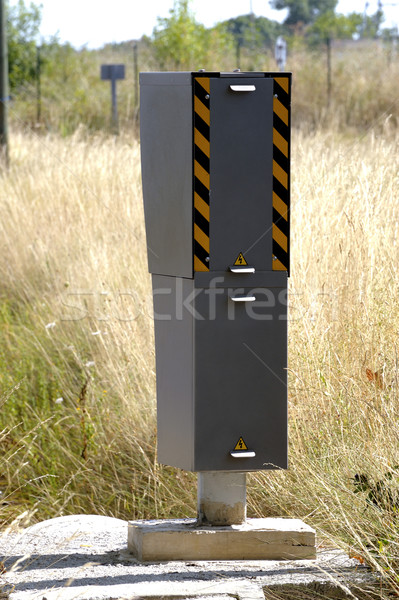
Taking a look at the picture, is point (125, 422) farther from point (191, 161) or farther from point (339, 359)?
point (191, 161)

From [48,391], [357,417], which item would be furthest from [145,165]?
[48,391]

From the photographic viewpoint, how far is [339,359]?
3.89 m

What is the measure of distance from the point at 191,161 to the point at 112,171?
5.94 metres

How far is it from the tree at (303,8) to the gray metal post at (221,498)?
80104mm

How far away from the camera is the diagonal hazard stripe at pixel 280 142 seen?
296cm

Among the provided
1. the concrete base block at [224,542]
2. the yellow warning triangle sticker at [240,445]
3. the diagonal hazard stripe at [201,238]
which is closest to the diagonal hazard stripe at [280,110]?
the diagonal hazard stripe at [201,238]

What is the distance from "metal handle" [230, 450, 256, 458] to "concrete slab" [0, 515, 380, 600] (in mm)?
398

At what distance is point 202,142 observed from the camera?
2914 millimetres

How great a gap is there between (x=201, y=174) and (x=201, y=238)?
0.22 m

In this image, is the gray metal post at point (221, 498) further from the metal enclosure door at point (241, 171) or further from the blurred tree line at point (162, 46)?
the blurred tree line at point (162, 46)

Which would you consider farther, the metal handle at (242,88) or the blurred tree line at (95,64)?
the blurred tree line at (95,64)

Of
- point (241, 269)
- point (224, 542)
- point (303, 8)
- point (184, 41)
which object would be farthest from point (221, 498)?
point (303, 8)

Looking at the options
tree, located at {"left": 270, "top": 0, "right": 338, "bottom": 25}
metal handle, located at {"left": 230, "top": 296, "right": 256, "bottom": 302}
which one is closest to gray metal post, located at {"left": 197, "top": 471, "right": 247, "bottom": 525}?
metal handle, located at {"left": 230, "top": 296, "right": 256, "bottom": 302}

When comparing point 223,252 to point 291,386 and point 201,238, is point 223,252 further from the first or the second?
point 291,386
